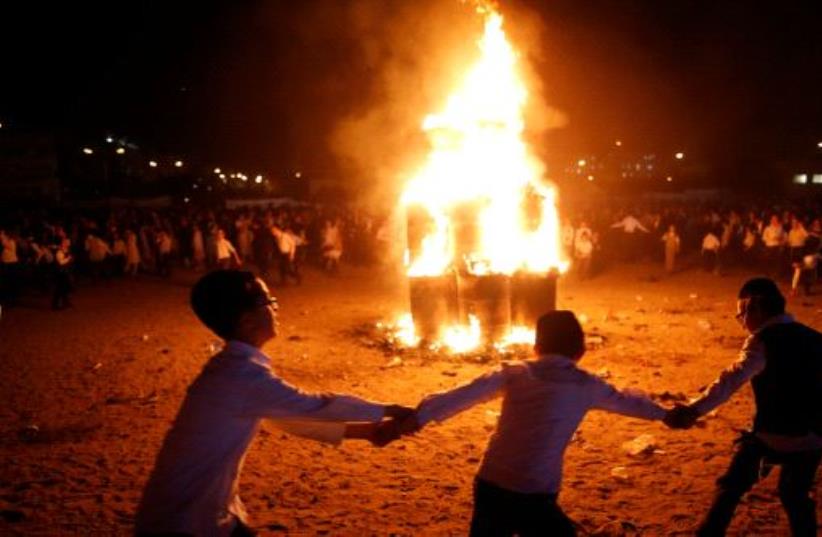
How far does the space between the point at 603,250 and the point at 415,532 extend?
17.7m

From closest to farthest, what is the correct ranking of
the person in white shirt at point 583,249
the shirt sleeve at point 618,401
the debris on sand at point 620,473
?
the shirt sleeve at point 618,401 < the debris on sand at point 620,473 < the person in white shirt at point 583,249

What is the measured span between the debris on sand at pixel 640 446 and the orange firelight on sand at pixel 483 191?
15.1 feet

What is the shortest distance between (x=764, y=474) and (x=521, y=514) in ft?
5.90

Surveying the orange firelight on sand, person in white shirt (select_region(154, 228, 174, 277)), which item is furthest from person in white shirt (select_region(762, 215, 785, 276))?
person in white shirt (select_region(154, 228, 174, 277))

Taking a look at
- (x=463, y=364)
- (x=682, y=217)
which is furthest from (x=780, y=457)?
(x=682, y=217)

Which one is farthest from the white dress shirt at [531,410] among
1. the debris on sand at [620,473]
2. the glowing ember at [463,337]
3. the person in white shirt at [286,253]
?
the person in white shirt at [286,253]

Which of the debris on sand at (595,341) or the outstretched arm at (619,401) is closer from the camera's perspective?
the outstretched arm at (619,401)

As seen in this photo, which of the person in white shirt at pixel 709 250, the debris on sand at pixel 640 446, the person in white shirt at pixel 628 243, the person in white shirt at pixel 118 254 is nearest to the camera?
the debris on sand at pixel 640 446

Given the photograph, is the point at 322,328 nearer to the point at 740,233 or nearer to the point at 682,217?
the point at 740,233

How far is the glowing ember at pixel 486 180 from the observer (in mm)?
12766

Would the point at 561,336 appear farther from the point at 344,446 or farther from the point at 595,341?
the point at 595,341

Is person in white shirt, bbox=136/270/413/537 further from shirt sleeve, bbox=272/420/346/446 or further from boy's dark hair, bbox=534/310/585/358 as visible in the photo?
boy's dark hair, bbox=534/310/585/358

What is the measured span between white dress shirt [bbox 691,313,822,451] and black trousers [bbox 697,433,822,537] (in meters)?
0.05

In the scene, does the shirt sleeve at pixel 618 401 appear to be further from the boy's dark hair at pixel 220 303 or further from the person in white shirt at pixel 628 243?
the person in white shirt at pixel 628 243
